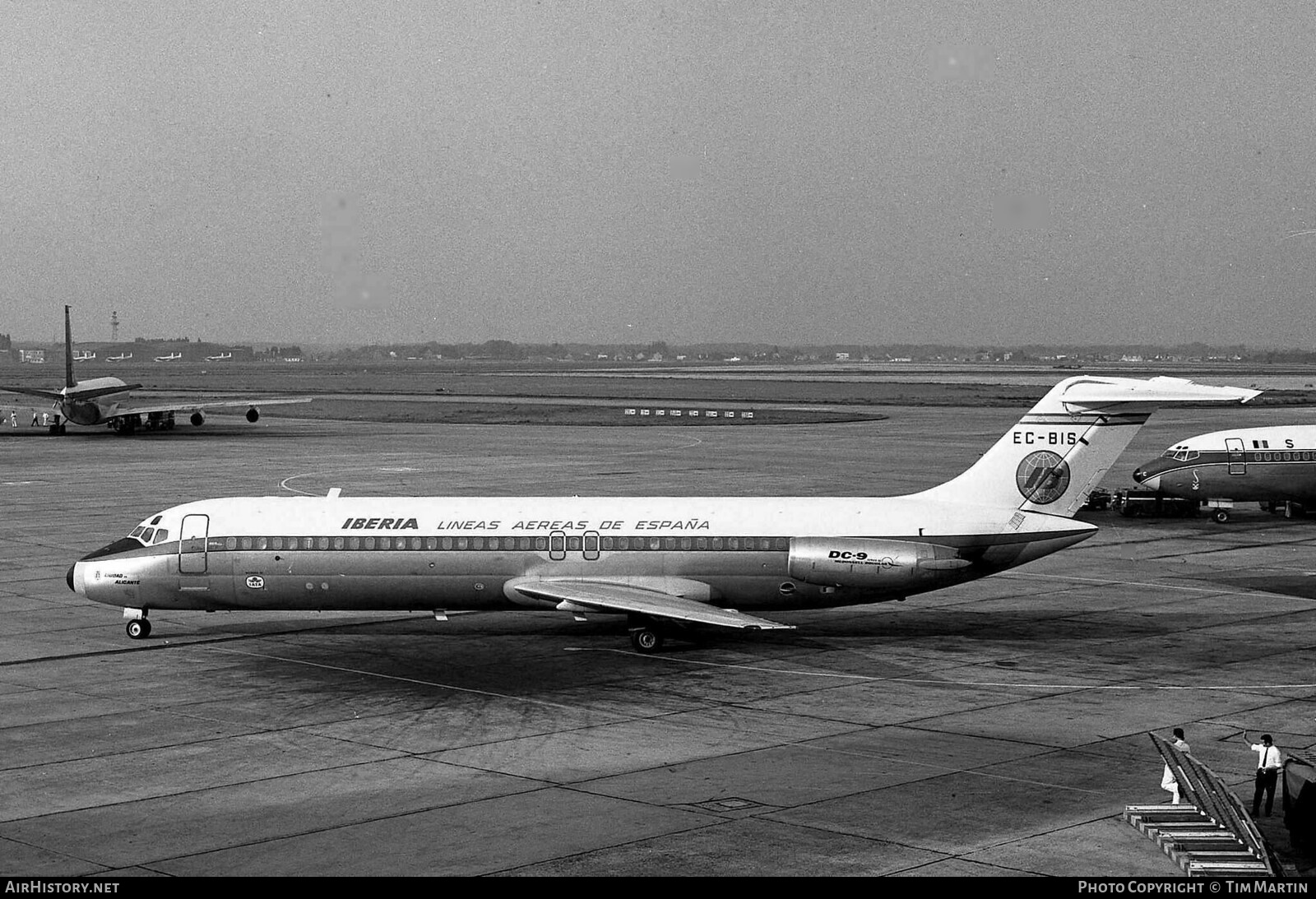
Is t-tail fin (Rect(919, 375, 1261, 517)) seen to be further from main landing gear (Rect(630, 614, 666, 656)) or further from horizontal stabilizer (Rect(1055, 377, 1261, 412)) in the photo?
main landing gear (Rect(630, 614, 666, 656))

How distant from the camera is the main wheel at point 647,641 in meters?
31.5

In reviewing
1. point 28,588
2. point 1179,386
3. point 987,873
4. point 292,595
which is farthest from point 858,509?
point 28,588

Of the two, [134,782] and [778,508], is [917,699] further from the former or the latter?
[134,782]

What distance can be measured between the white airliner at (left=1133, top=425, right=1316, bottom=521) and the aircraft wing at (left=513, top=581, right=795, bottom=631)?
29.7 m

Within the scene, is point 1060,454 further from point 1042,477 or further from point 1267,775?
point 1267,775

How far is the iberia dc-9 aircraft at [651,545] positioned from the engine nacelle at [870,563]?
3cm

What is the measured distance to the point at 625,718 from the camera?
2595cm

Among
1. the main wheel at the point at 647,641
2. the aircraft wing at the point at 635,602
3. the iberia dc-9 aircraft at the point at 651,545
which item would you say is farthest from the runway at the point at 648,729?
the iberia dc-9 aircraft at the point at 651,545

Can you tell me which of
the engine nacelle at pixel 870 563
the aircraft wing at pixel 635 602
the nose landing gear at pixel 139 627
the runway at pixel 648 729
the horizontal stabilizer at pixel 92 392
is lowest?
the runway at pixel 648 729

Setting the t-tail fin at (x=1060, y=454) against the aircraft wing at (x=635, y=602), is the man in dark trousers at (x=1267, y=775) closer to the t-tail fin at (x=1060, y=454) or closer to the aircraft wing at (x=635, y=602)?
the aircraft wing at (x=635, y=602)

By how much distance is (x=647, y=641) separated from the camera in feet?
103

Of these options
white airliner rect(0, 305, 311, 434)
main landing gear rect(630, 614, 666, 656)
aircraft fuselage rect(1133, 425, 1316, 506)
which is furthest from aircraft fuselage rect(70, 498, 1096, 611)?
white airliner rect(0, 305, 311, 434)

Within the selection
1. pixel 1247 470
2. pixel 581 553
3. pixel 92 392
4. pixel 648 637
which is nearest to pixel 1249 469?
pixel 1247 470

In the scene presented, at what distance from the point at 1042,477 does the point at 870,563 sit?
4.40 metres
